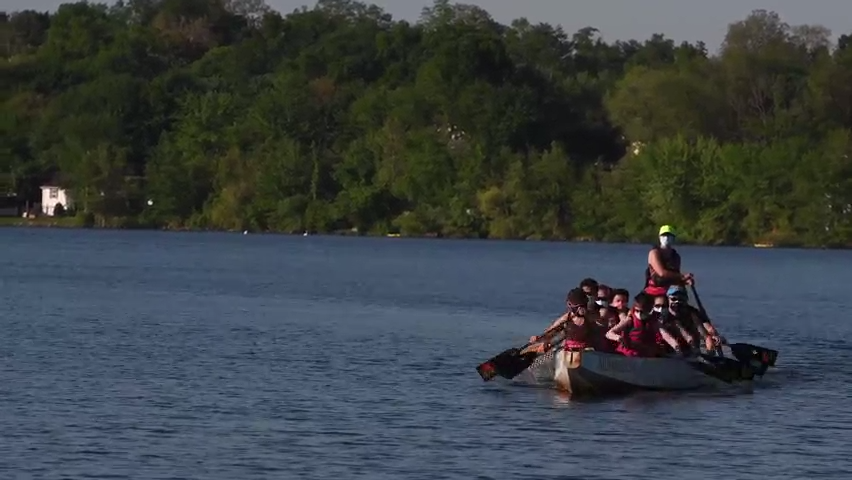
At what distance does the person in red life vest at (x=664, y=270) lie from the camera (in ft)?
115

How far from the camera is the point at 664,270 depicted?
35.0 meters

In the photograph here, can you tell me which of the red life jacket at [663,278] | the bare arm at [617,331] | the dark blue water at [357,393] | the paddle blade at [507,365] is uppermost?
the red life jacket at [663,278]

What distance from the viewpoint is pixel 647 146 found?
443 ft

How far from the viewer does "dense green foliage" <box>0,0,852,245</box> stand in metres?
133

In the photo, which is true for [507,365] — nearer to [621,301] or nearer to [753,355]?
[621,301]

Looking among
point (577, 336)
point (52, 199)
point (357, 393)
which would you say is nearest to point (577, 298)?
point (577, 336)

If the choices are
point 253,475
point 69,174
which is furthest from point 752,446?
point 69,174

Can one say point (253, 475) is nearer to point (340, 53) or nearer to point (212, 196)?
point (212, 196)

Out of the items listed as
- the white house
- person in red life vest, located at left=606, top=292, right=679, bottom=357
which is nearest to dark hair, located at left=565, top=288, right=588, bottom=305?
person in red life vest, located at left=606, top=292, right=679, bottom=357

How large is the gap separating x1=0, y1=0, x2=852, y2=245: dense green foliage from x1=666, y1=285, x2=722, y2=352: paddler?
310ft

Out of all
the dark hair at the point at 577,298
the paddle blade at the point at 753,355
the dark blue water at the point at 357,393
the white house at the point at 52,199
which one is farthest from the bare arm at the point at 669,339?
the white house at the point at 52,199

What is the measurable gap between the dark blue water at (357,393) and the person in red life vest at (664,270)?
2012 millimetres

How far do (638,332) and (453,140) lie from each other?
377 ft

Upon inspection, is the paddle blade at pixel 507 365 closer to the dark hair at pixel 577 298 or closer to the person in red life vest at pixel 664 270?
the person in red life vest at pixel 664 270
